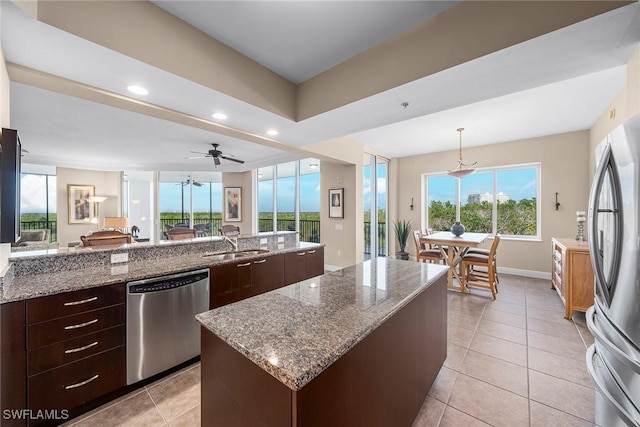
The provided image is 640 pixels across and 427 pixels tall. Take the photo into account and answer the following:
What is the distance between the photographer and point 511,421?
1.63 m

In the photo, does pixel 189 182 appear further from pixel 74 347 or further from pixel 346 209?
pixel 74 347

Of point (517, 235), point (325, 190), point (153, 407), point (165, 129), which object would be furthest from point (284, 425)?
point (517, 235)

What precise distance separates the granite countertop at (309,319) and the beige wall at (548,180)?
4.67 m

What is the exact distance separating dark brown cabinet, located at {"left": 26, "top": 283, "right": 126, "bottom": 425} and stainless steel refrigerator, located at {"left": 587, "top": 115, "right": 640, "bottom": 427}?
9.25 ft

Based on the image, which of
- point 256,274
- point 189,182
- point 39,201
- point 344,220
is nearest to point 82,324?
point 256,274

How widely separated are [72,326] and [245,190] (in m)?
6.47

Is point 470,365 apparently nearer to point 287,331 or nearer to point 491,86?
point 287,331

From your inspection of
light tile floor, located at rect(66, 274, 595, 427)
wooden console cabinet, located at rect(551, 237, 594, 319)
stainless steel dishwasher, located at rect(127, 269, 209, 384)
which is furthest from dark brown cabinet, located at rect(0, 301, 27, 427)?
wooden console cabinet, located at rect(551, 237, 594, 319)

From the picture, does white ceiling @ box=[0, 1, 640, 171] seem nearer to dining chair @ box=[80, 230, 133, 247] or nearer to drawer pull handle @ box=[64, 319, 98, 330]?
dining chair @ box=[80, 230, 133, 247]

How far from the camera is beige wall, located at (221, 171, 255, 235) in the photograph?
7809 millimetres

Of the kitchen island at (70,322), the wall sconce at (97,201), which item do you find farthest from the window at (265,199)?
the kitchen island at (70,322)

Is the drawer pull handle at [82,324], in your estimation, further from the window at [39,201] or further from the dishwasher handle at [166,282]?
the window at [39,201]

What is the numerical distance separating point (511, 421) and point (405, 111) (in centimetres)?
265

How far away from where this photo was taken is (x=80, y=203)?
6848 millimetres
